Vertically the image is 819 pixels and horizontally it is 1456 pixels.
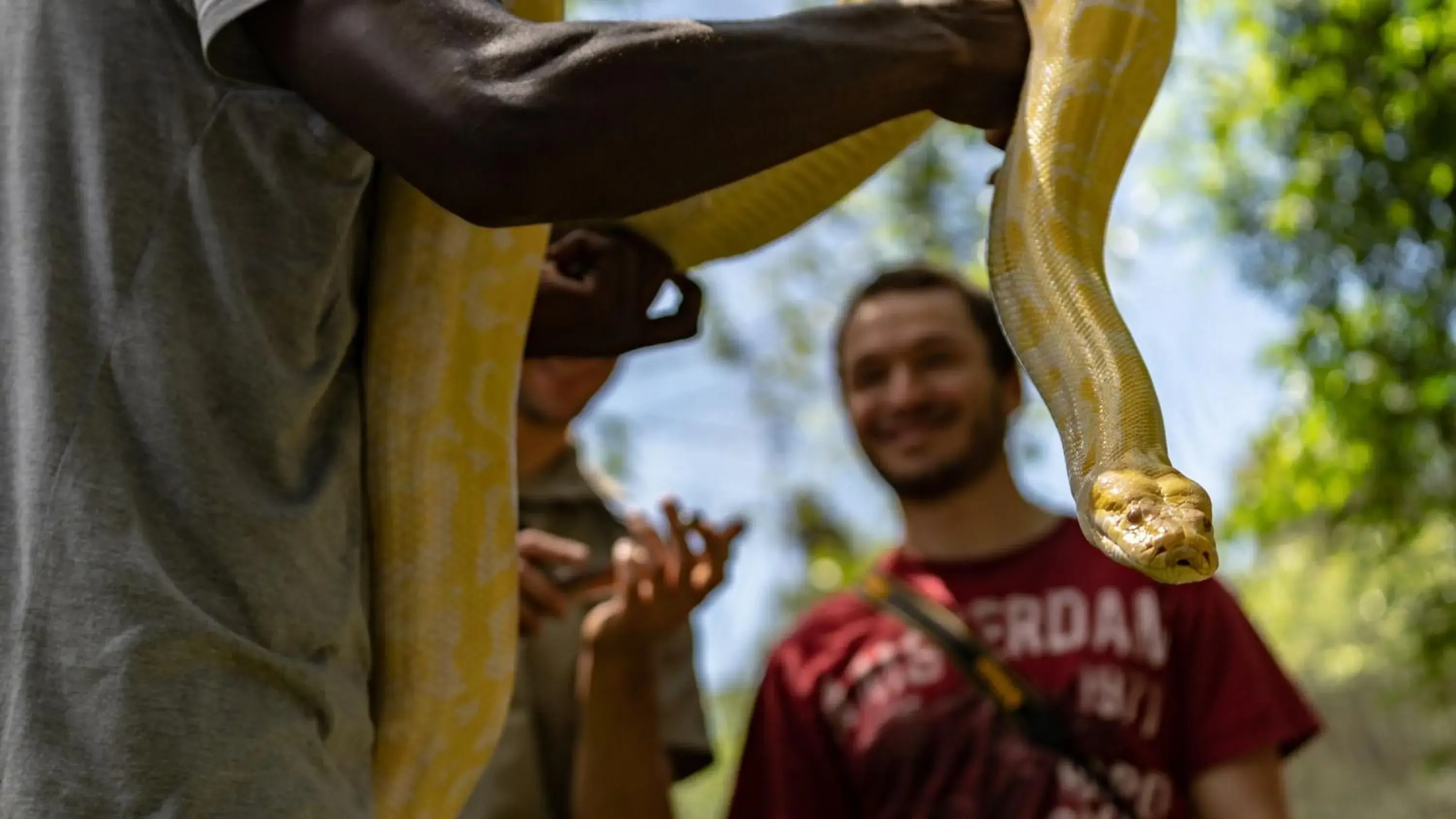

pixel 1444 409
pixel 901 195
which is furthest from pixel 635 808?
pixel 901 195

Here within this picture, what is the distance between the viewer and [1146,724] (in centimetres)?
273

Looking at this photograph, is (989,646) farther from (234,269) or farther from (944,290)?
(234,269)

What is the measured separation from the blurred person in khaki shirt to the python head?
3.91ft

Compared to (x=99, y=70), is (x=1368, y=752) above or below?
below

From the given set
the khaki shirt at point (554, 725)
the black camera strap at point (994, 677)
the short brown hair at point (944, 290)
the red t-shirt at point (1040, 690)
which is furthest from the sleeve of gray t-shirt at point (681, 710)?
the short brown hair at point (944, 290)

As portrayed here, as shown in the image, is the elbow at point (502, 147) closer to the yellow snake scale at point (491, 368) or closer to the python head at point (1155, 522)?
the yellow snake scale at point (491, 368)

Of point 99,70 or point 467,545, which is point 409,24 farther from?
point 467,545

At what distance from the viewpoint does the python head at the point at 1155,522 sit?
54.6 inches

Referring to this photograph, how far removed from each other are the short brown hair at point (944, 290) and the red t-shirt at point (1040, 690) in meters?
0.45

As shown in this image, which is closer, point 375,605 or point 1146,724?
point 375,605

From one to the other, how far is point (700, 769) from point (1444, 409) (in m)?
2.01

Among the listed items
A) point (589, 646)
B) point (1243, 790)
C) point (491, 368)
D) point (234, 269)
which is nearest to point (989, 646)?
point (1243, 790)

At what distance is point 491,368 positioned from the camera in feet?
5.66

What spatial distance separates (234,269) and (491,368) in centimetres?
41
